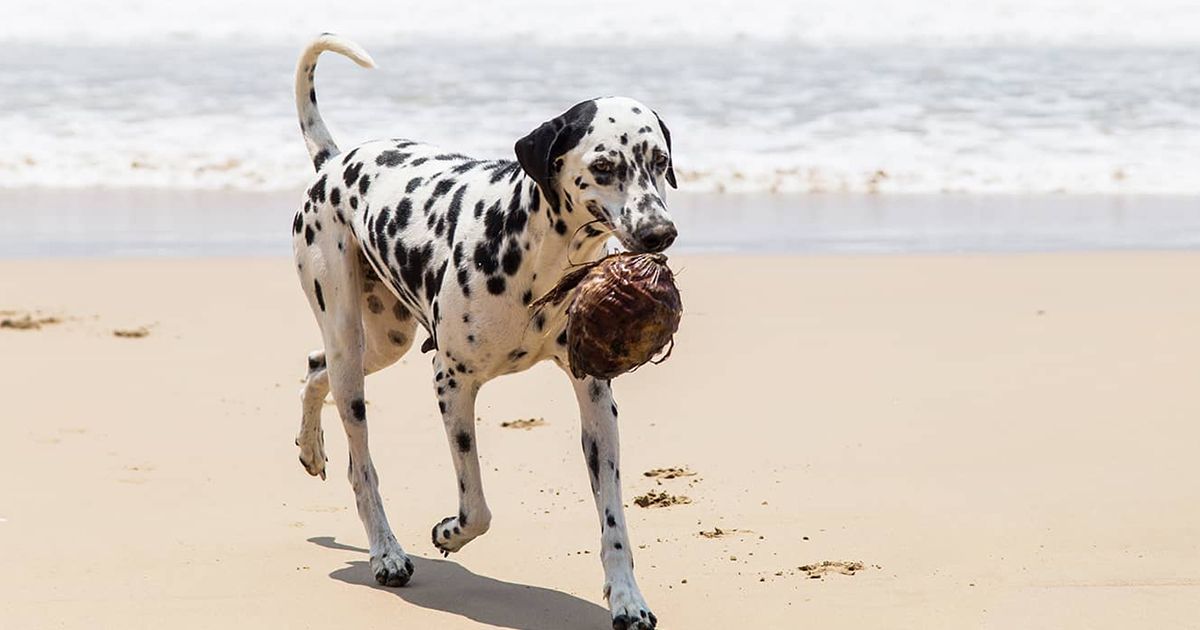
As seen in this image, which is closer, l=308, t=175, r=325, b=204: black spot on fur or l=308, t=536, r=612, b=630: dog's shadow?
l=308, t=536, r=612, b=630: dog's shadow

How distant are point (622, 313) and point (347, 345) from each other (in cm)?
160

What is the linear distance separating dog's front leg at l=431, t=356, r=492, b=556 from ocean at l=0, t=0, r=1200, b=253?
31.3 ft

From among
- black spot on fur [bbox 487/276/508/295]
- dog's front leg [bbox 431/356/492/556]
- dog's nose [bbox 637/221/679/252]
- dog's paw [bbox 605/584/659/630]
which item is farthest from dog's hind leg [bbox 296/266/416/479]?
dog's nose [bbox 637/221/679/252]

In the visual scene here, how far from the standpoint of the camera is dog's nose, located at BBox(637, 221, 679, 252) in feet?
13.9

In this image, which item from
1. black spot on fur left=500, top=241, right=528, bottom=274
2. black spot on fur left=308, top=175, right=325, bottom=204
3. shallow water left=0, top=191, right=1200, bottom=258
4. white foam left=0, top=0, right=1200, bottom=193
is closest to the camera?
black spot on fur left=500, top=241, right=528, bottom=274

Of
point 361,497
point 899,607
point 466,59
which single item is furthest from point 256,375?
point 466,59

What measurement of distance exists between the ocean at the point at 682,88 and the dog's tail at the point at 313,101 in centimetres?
832

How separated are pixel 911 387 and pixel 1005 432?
0.86 metres

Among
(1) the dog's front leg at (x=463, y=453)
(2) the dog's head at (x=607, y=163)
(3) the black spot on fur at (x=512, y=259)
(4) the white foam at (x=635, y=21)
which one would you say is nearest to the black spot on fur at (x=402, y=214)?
(1) the dog's front leg at (x=463, y=453)

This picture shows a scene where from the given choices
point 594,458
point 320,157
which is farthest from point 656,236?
point 320,157

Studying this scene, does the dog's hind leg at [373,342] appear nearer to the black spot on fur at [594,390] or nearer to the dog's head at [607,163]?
the black spot on fur at [594,390]

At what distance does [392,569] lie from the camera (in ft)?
17.2

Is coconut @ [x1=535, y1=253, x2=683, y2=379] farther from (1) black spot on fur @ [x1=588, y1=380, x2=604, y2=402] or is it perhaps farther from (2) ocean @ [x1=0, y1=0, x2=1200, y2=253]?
(2) ocean @ [x1=0, y1=0, x2=1200, y2=253]

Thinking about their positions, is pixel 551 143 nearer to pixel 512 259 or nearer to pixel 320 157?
pixel 512 259
